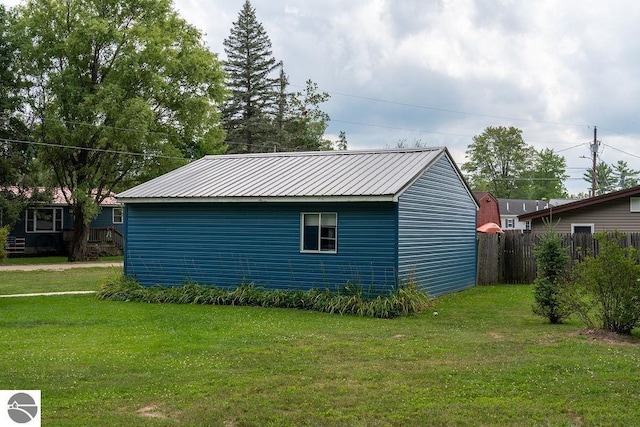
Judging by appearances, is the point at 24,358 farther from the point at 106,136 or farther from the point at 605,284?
the point at 106,136

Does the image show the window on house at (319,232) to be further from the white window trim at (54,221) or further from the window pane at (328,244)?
the white window trim at (54,221)

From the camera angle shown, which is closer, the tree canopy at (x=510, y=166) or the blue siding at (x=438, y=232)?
the blue siding at (x=438, y=232)

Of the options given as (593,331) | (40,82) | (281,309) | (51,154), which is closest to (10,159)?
(51,154)

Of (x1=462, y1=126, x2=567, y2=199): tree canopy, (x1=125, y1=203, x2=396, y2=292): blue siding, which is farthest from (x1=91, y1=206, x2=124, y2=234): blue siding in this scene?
(x1=462, y1=126, x2=567, y2=199): tree canopy

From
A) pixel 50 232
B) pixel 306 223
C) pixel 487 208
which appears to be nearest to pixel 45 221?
pixel 50 232

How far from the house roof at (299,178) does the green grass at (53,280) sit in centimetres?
355

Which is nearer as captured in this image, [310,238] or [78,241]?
[310,238]

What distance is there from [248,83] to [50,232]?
24026 mm

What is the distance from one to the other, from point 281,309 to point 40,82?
23.6 meters

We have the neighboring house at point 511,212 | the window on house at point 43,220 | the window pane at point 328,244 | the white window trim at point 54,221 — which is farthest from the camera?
the neighboring house at point 511,212

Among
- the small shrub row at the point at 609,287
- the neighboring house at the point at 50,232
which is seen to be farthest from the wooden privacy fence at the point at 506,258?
the neighboring house at the point at 50,232

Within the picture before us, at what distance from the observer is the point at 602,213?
2467 centimetres

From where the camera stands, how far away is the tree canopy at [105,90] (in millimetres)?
31562

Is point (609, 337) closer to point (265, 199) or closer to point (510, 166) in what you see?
point (265, 199)
